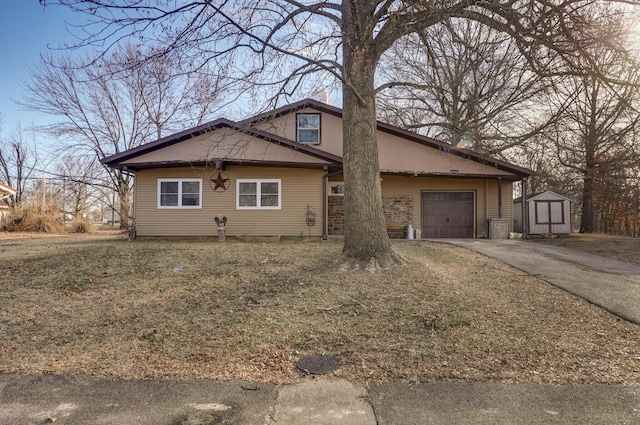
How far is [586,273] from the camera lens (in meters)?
7.47

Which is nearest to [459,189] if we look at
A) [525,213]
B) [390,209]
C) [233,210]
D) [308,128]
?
[525,213]

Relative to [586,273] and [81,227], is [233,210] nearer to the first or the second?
[586,273]

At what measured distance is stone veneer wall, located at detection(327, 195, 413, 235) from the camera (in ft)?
48.2

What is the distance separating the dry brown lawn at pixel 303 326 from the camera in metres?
3.36

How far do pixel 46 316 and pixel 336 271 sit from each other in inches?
168

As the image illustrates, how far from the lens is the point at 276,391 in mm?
2949

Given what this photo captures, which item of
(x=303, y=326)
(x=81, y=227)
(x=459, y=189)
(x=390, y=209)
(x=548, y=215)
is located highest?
(x=459, y=189)

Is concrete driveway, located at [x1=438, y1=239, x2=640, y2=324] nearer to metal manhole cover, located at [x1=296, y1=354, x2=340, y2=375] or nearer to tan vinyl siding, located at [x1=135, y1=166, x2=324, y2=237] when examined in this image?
metal manhole cover, located at [x1=296, y1=354, x2=340, y2=375]

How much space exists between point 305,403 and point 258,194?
36.5 feet

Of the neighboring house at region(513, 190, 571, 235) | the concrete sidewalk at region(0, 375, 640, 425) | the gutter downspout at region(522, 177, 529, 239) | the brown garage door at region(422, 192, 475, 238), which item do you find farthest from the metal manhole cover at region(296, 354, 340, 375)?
the neighboring house at region(513, 190, 571, 235)

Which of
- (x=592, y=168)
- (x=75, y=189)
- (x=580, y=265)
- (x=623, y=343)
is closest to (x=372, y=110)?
(x=623, y=343)

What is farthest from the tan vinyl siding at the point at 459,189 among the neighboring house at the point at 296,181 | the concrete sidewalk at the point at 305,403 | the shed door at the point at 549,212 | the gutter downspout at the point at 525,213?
the concrete sidewalk at the point at 305,403

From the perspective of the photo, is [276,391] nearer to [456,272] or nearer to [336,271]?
[336,271]

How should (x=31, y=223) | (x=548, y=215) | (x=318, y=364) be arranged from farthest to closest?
(x=31, y=223), (x=548, y=215), (x=318, y=364)
